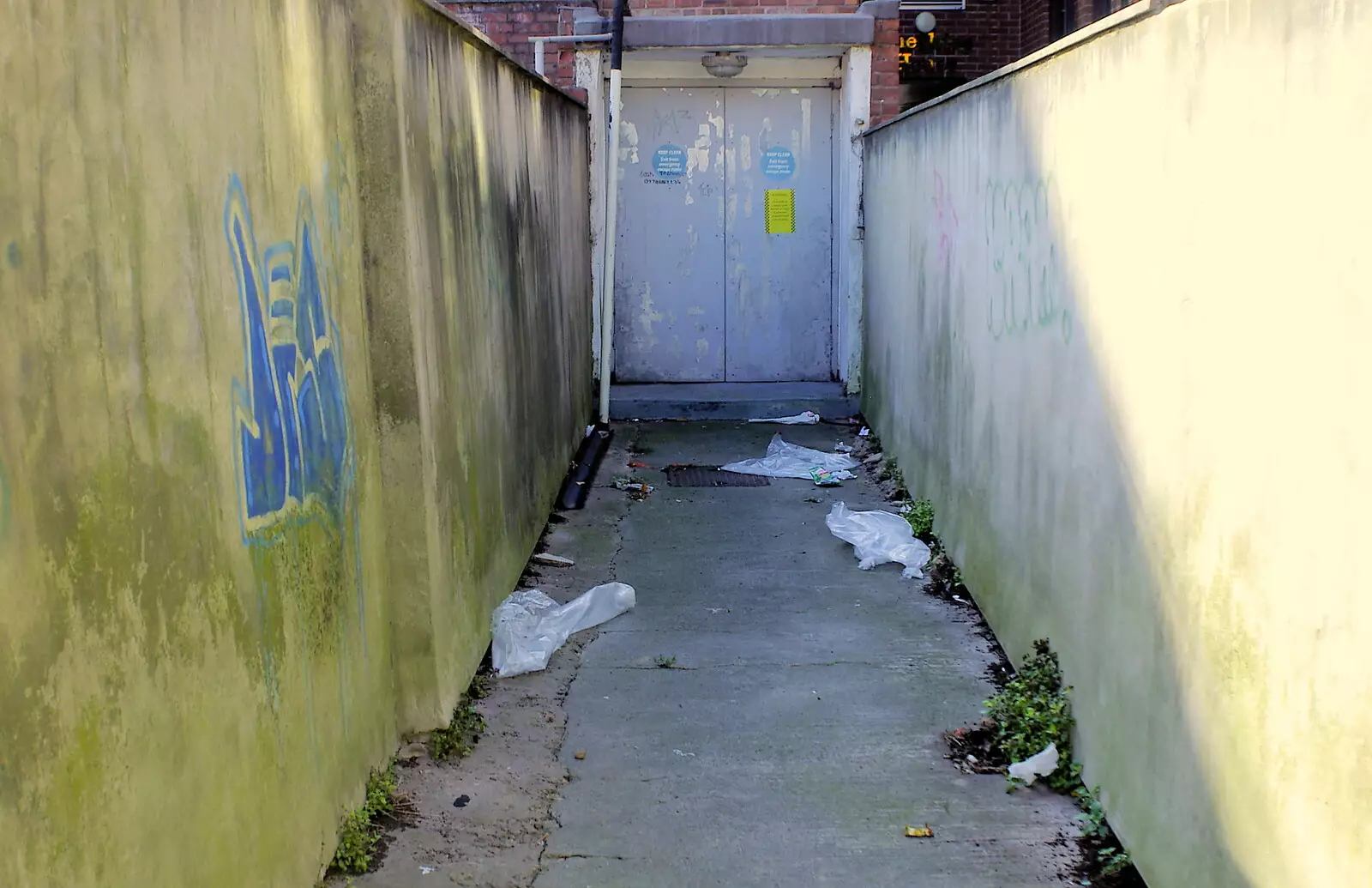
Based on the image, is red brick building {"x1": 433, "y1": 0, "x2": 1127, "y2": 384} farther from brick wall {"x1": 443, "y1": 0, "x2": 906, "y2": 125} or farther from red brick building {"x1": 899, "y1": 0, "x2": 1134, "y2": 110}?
red brick building {"x1": 899, "y1": 0, "x2": 1134, "y2": 110}

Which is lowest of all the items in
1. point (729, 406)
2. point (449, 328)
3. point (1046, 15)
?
point (729, 406)

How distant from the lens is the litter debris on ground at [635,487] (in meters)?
7.73

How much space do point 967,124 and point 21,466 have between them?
15.5ft

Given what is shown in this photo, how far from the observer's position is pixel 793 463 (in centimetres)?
843

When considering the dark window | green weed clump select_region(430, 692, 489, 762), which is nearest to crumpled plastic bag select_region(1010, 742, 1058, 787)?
green weed clump select_region(430, 692, 489, 762)

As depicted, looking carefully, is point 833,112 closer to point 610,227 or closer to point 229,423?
point 610,227

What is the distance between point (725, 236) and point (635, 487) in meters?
3.55

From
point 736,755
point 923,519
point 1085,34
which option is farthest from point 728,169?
Answer: point 736,755

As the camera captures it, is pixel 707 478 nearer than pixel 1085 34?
No

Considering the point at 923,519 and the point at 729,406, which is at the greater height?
the point at 729,406

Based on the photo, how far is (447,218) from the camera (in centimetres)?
441

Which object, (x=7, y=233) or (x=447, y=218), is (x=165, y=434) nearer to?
(x=7, y=233)

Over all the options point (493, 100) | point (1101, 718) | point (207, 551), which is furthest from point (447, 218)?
point (1101, 718)

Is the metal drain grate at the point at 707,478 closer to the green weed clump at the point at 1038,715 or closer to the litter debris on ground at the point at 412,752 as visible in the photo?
the green weed clump at the point at 1038,715
